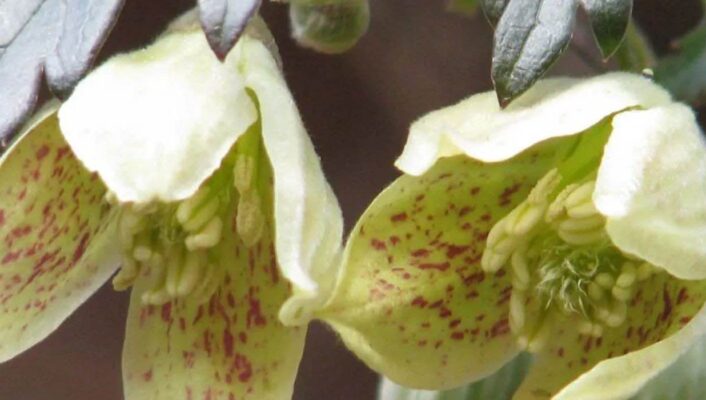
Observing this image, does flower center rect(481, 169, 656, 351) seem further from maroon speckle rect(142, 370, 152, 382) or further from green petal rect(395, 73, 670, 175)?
maroon speckle rect(142, 370, 152, 382)

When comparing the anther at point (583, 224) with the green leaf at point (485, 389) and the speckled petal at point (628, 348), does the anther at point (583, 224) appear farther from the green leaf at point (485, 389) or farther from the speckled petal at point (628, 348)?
the green leaf at point (485, 389)

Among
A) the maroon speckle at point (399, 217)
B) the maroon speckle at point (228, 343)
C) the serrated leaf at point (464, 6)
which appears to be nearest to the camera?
the maroon speckle at point (399, 217)

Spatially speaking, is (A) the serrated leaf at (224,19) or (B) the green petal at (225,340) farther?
(B) the green petal at (225,340)

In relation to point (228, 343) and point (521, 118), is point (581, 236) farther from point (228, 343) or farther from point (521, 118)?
point (228, 343)

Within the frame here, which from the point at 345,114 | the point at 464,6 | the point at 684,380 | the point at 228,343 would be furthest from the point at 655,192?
the point at 345,114

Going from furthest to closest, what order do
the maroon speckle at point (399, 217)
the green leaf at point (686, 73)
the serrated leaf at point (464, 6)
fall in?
the serrated leaf at point (464, 6)
the green leaf at point (686, 73)
the maroon speckle at point (399, 217)

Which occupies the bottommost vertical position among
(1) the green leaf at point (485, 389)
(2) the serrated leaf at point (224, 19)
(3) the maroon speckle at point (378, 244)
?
(1) the green leaf at point (485, 389)

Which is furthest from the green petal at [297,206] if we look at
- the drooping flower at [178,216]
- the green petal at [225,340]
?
the green petal at [225,340]

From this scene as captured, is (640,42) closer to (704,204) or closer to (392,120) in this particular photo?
(704,204)
